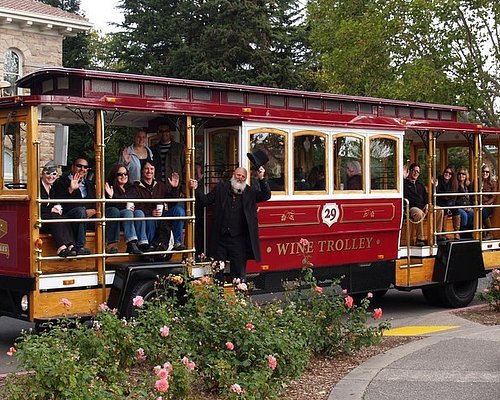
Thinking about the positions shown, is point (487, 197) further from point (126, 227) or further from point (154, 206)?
point (126, 227)

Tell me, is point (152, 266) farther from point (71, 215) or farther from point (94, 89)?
point (94, 89)

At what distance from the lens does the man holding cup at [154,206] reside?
10.9 metres

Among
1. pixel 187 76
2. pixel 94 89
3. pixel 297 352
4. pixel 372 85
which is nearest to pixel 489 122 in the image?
pixel 372 85

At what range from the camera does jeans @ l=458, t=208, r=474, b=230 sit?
15195mm

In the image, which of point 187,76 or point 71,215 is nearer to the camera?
point 71,215

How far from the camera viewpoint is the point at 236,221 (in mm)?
11461

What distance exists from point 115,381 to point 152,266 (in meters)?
4.04

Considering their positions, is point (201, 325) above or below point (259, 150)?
below

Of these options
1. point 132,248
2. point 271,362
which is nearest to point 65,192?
point 132,248

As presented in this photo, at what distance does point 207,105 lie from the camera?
11344mm

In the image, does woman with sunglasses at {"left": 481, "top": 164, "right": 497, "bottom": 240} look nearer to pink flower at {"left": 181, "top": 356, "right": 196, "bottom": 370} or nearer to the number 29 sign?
the number 29 sign

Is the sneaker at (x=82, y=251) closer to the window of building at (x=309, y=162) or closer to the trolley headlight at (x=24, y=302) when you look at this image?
the trolley headlight at (x=24, y=302)

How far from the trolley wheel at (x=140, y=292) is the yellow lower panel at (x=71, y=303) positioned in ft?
0.95

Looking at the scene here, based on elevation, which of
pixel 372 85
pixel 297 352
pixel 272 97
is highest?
pixel 372 85
